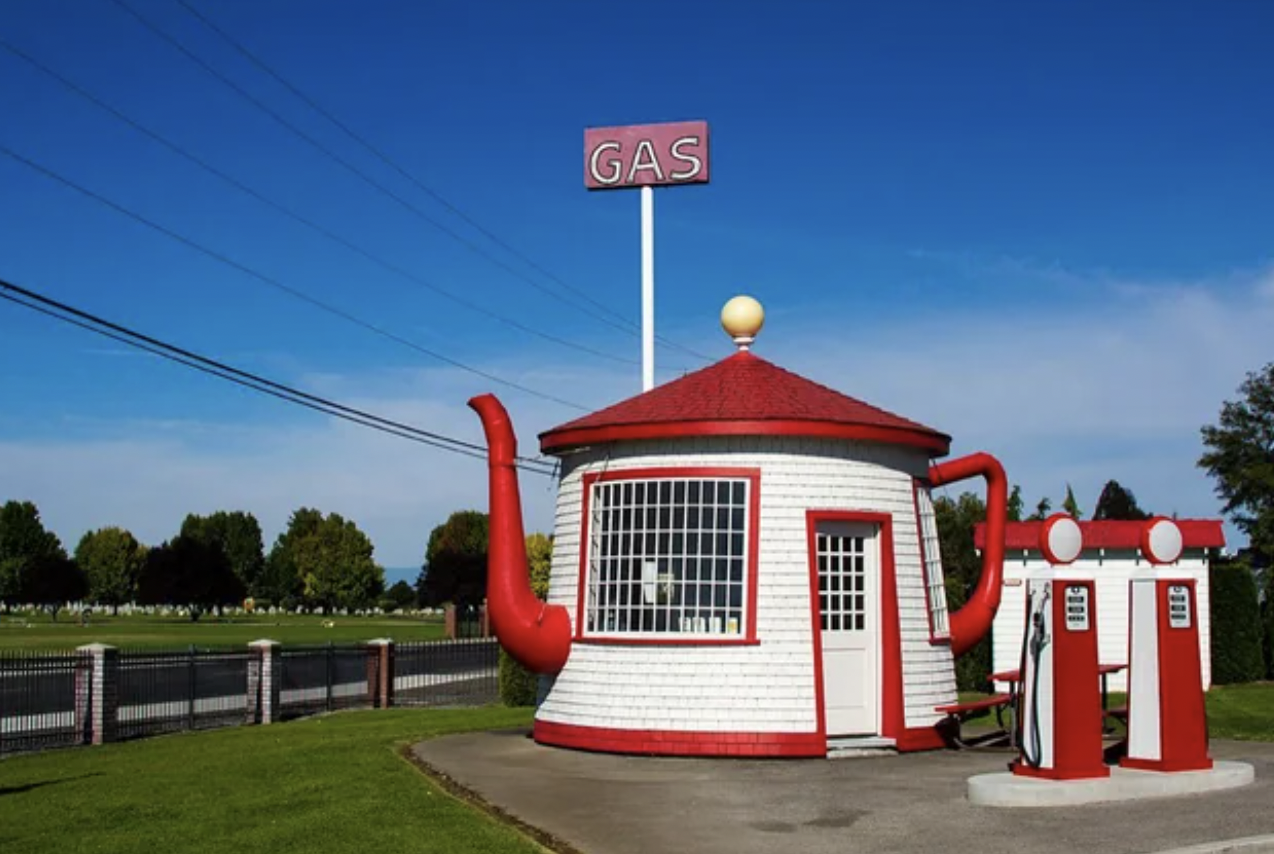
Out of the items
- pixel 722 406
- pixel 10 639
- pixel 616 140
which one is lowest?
pixel 10 639

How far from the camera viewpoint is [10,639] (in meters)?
64.9

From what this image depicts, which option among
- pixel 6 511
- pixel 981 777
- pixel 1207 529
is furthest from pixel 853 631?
pixel 6 511

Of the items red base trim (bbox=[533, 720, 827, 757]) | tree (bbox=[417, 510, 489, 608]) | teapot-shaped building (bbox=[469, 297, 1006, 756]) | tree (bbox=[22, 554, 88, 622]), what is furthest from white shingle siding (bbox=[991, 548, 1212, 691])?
tree (bbox=[22, 554, 88, 622])

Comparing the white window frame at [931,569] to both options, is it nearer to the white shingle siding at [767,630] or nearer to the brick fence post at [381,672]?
the white shingle siding at [767,630]

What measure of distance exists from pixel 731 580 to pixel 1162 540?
458cm

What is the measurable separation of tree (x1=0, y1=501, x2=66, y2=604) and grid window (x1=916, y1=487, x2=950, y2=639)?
4716 inches

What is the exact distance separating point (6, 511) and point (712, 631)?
12192 centimetres

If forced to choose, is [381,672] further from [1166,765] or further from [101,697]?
[1166,765]

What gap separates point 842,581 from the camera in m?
17.2

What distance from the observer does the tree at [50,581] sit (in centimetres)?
12444

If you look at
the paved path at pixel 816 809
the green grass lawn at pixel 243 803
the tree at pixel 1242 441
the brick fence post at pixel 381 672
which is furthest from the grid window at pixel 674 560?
the tree at pixel 1242 441

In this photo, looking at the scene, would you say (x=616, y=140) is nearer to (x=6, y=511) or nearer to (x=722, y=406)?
(x=722, y=406)

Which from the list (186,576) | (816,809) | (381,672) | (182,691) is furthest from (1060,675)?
(186,576)

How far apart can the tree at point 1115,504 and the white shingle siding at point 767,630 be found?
88367 mm
